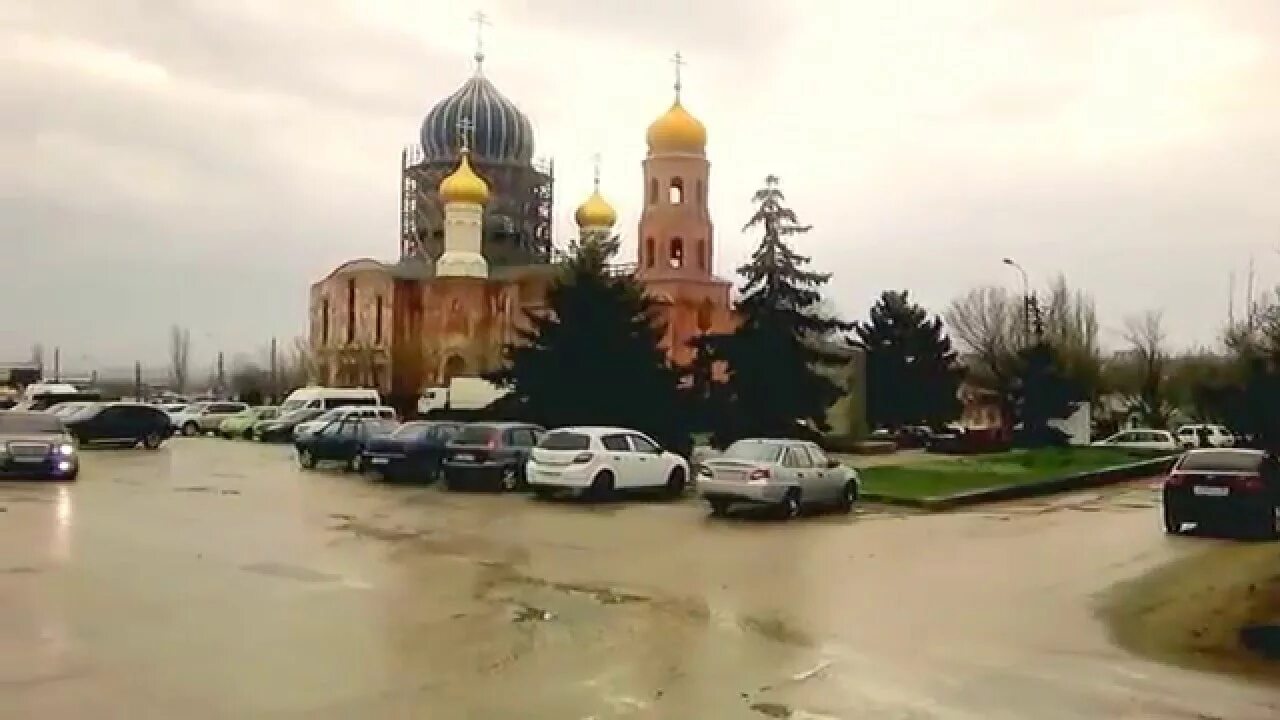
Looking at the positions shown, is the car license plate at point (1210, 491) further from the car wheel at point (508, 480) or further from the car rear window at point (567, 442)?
the car wheel at point (508, 480)

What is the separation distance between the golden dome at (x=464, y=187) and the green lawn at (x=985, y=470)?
117 feet

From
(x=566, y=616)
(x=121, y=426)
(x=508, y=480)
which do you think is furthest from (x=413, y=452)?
(x=566, y=616)

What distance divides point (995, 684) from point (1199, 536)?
43.6 feet

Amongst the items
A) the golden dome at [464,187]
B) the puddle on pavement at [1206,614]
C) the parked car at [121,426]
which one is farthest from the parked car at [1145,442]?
the golden dome at [464,187]

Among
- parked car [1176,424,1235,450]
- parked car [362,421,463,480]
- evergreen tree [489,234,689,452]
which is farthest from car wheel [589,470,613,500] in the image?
parked car [1176,424,1235,450]

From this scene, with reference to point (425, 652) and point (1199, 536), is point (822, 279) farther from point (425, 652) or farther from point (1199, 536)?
point (425, 652)

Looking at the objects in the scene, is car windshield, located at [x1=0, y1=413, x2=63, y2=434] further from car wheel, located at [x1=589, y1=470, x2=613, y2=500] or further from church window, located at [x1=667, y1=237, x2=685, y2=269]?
church window, located at [x1=667, y1=237, x2=685, y2=269]

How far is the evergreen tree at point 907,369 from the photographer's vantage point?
62781 millimetres

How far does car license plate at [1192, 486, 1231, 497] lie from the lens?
2230 centimetres

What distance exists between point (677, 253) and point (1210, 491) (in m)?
46.2

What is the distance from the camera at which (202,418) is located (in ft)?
202

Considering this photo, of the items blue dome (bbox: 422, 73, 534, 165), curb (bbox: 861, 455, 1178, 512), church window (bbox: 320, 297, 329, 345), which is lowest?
curb (bbox: 861, 455, 1178, 512)

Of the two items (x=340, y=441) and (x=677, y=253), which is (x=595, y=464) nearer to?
(x=340, y=441)

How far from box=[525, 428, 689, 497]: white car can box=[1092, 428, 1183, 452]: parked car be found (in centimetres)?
2525
